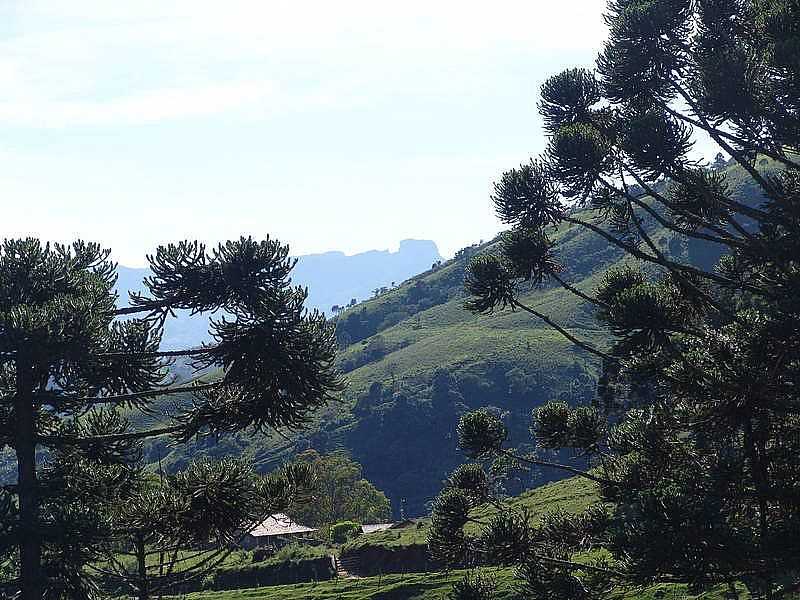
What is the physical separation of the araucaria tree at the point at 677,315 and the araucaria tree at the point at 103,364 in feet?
17.4

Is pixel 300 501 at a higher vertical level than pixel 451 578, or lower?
higher

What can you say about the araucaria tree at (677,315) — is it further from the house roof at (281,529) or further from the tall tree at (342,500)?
the tall tree at (342,500)

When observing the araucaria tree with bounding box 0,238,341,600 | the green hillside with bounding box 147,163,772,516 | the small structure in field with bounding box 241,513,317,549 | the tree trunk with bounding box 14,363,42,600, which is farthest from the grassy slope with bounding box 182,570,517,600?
the green hillside with bounding box 147,163,772,516

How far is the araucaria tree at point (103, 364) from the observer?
11.8 metres

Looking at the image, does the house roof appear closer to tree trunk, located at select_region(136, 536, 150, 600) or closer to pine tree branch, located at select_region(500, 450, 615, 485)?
tree trunk, located at select_region(136, 536, 150, 600)

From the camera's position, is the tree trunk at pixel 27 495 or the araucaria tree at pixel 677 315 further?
the tree trunk at pixel 27 495

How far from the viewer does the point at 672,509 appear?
32.7 feet

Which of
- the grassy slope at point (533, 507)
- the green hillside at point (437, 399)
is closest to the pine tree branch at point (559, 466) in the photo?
the grassy slope at point (533, 507)

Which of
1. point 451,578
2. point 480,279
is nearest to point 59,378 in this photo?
point 480,279

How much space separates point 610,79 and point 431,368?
172 m

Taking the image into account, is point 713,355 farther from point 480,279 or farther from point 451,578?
point 451,578

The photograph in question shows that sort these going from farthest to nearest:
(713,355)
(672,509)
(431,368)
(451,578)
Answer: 1. (431,368)
2. (451,578)
3. (713,355)
4. (672,509)

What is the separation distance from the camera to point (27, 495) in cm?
1207

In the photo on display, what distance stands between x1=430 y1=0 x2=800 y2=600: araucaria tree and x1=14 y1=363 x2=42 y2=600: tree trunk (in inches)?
320
